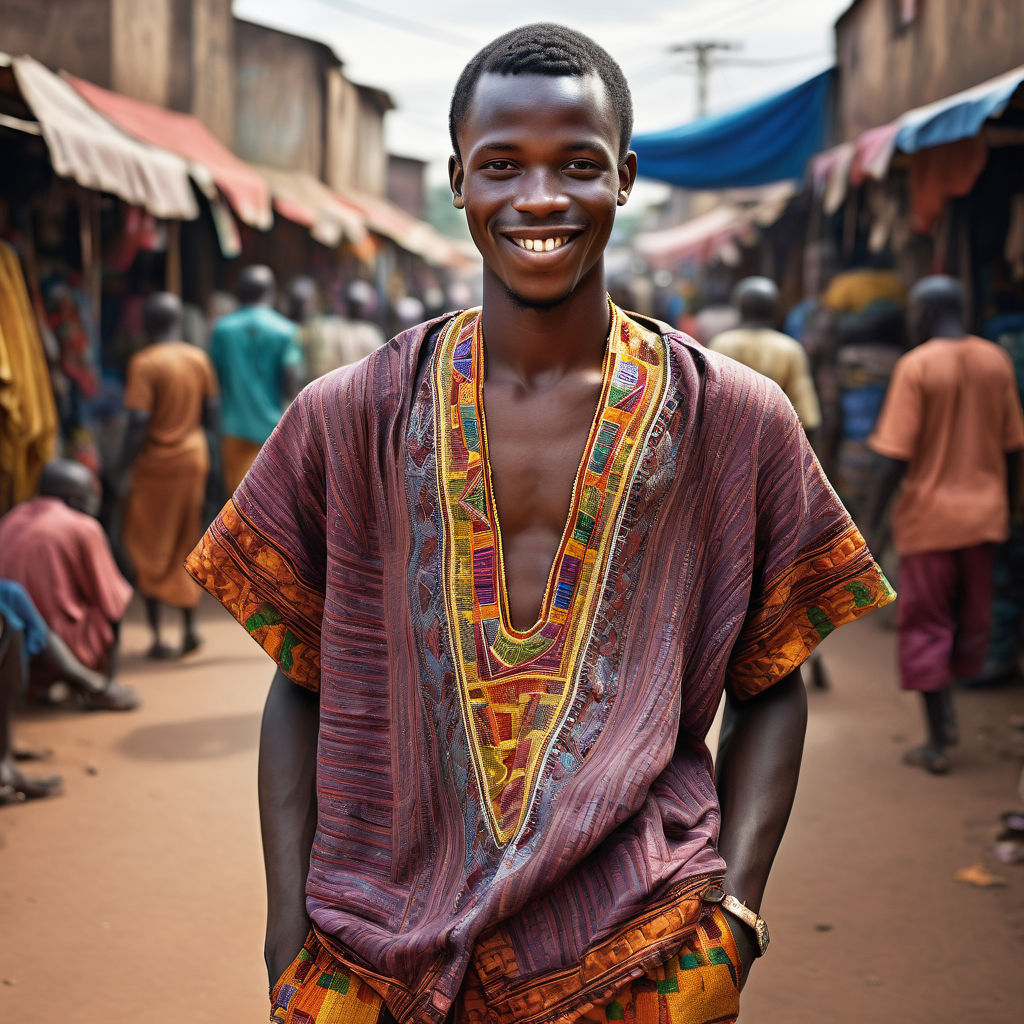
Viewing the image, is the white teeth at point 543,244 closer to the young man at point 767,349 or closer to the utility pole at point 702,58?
the young man at point 767,349

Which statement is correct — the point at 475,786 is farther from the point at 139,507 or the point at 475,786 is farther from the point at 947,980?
the point at 139,507

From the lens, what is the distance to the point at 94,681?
581 centimetres

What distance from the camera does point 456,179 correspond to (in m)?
1.75

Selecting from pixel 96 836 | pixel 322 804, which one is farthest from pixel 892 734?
pixel 322 804

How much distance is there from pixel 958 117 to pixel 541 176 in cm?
504

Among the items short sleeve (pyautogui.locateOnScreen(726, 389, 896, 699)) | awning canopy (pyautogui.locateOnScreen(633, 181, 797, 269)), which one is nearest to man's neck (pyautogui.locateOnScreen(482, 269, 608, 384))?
short sleeve (pyautogui.locateOnScreen(726, 389, 896, 699))

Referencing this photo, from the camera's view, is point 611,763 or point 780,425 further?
point 780,425

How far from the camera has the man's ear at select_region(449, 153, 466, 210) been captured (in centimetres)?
172

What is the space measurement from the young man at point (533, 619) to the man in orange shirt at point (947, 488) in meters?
4.09

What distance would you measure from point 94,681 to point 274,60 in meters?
10.9

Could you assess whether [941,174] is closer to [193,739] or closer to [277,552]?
[193,739]

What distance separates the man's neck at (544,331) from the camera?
1.69m

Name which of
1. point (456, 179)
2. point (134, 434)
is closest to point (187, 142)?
point (134, 434)

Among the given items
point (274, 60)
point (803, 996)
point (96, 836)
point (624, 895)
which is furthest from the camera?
point (274, 60)
